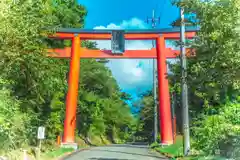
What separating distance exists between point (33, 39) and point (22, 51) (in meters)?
0.77

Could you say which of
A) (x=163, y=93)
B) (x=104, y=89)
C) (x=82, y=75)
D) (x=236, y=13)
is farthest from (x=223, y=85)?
(x=104, y=89)

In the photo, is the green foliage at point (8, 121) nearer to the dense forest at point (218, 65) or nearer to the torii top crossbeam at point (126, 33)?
the dense forest at point (218, 65)

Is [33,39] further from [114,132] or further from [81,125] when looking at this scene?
[114,132]

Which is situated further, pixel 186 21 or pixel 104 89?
pixel 104 89

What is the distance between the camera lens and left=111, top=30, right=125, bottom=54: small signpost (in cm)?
2691

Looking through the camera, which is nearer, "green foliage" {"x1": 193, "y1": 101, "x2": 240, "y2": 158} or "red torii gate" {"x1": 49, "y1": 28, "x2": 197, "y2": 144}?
"green foliage" {"x1": 193, "y1": 101, "x2": 240, "y2": 158}

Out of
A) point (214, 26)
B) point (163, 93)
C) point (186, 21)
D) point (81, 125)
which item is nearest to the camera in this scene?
point (214, 26)

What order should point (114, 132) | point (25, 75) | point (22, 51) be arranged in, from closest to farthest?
point (22, 51), point (25, 75), point (114, 132)

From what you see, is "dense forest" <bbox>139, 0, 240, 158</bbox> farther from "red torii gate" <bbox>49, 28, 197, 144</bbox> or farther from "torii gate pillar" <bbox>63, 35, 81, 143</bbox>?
"torii gate pillar" <bbox>63, 35, 81, 143</bbox>

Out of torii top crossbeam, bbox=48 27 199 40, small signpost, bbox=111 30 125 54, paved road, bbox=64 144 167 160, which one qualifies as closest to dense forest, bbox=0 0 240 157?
paved road, bbox=64 144 167 160

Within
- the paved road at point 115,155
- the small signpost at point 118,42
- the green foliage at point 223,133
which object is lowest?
the paved road at point 115,155

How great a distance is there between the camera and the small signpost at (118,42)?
26.9 m

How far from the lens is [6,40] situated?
11602 millimetres

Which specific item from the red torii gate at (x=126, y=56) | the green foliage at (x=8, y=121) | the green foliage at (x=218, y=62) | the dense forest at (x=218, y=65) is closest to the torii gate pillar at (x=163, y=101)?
the red torii gate at (x=126, y=56)
